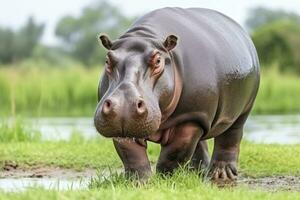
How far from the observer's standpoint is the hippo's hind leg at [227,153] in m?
6.65

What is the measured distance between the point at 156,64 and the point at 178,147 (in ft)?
2.12

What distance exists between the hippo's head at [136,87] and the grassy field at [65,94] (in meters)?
12.1

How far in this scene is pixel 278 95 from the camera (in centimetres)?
2070

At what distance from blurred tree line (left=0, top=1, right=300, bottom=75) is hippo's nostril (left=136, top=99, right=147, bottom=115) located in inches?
779

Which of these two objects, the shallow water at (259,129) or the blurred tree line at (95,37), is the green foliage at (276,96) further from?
the blurred tree line at (95,37)

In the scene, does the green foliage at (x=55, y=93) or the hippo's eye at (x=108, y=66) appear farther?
the green foliage at (x=55, y=93)

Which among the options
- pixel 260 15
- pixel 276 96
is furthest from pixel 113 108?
pixel 260 15

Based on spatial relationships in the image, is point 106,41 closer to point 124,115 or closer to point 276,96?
point 124,115

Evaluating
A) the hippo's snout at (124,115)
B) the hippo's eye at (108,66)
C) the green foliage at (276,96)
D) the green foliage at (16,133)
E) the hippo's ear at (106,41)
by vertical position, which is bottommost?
the green foliage at (276,96)

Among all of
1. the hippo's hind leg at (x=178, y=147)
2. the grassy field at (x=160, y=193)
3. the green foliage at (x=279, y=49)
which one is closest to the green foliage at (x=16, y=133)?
the hippo's hind leg at (x=178, y=147)

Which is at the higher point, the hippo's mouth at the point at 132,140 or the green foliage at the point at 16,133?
the hippo's mouth at the point at 132,140

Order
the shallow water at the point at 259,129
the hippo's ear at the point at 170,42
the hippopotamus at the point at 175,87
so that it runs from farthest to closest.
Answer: the shallow water at the point at 259,129 < the hippo's ear at the point at 170,42 < the hippopotamus at the point at 175,87

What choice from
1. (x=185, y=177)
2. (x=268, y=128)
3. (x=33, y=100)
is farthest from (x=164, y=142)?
(x=33, y=100)

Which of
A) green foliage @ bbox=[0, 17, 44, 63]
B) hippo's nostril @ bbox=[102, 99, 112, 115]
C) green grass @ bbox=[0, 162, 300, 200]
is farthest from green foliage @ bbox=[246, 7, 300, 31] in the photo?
hippo's nostril @ bbox=[102, 99, 112, 115]
